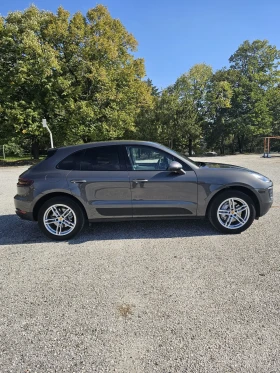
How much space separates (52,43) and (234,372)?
70.6 ft

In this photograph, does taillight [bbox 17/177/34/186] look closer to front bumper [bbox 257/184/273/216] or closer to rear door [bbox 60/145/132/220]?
rear door [bbox 60/145/132/220]

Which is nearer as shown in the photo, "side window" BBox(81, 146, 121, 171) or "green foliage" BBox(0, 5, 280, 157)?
"side window" BBox(81, 146, 121, 171)

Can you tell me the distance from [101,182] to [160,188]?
38.1 inches

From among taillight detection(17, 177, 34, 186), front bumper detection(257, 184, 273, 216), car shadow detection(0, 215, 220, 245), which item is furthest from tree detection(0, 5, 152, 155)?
front bumper detection(257, 184, 273, 216)

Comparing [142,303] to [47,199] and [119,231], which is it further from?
[47,199]

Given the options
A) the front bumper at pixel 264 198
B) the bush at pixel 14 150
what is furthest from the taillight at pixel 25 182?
the bush at pixel 14 150

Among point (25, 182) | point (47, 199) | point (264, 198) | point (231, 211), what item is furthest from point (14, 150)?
point (264, 198)

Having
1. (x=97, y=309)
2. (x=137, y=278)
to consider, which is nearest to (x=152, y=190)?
(x=137, y=278)

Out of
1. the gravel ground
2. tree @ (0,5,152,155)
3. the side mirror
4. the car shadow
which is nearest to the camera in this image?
the gravel ground

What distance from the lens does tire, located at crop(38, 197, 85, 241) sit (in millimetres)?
4078

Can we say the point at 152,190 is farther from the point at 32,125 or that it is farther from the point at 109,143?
the point at 32,125

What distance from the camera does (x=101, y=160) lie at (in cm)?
417

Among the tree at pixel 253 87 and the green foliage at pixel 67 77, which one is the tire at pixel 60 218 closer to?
the green foliage at pixel 67 77

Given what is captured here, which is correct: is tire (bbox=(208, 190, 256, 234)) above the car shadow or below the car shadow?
above
